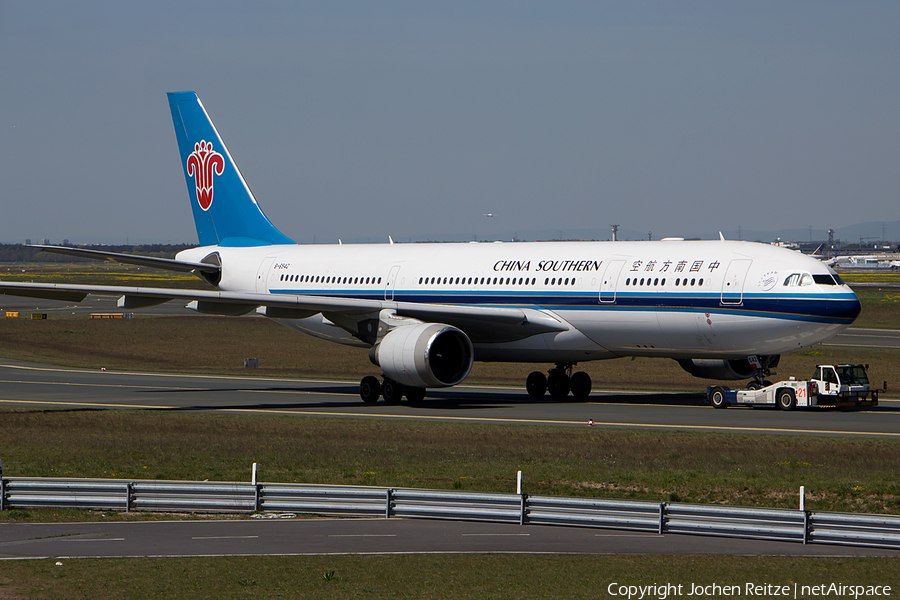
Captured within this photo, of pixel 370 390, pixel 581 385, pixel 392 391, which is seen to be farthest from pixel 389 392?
pixel 581 385

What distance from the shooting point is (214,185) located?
49312 mm

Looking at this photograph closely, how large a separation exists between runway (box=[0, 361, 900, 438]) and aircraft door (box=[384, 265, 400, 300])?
4122 millimetres

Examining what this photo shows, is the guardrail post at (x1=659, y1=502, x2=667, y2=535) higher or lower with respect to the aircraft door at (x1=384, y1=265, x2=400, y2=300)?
lower

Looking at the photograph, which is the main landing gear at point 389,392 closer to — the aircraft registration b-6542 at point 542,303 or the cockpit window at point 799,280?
the aircraft registration b-6542 at point 542,303

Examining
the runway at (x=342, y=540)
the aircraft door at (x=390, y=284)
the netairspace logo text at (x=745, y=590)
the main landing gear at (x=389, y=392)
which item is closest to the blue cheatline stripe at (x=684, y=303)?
the aircraft door at (x=390, y=284)

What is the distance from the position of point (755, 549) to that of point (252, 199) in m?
36.3

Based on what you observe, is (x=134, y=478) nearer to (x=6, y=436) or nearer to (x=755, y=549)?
(x=6, y=436)

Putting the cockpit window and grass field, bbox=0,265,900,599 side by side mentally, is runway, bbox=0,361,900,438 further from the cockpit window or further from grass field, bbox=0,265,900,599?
the cockpit window

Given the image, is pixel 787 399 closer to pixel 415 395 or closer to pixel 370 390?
pixel 415 395

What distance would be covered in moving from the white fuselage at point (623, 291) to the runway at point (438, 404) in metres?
2.11

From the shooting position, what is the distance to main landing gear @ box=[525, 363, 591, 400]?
133 ft

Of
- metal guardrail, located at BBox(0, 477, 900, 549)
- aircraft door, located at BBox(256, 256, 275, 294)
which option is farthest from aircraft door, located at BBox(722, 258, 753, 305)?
aircraft door, located at BBox(256, 256, 275, 294)

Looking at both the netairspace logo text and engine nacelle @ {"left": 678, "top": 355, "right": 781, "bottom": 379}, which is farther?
engine nacelle @ {"left": 678, "top": 355, "right": 781, "bottom": 379}

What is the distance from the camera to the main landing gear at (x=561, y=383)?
40.5m
